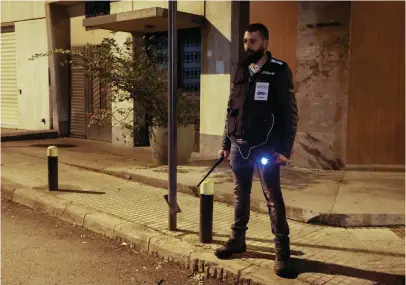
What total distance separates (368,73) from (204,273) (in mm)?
5204

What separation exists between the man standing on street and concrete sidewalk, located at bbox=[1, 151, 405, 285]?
0.37 metres

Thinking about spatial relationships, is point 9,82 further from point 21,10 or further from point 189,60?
point 189,60

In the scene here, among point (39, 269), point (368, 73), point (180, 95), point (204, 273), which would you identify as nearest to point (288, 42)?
point (368, 73)

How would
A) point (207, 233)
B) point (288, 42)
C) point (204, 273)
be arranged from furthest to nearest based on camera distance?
point (288, 42) → point (207, 233) → point (204, 273)

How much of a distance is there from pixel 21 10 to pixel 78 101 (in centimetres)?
387

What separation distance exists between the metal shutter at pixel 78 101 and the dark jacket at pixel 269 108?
1009 centimetres

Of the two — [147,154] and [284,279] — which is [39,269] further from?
[147,154]

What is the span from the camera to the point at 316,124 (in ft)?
26.9

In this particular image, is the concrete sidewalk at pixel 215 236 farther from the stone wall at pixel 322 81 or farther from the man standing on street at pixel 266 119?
the stone wall at pixel 322 81

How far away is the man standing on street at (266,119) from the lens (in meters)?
3.86

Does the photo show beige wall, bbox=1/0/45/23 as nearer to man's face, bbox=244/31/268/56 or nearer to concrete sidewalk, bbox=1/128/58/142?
concrete sidewalk, bbox=1/128/58/142

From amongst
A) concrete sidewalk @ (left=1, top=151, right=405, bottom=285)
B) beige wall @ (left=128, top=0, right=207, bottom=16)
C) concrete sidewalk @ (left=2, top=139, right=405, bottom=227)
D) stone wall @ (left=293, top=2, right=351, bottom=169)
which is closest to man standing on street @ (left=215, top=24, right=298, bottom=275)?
concrete sidewalk @ (left=1, top=151, right=405, bottom=285)

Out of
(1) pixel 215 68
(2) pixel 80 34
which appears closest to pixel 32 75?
(2) pixel 80 34

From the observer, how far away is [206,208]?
4605mm
